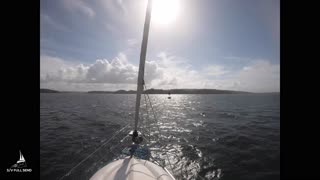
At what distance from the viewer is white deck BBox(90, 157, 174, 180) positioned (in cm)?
699

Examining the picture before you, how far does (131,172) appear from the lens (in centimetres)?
719
